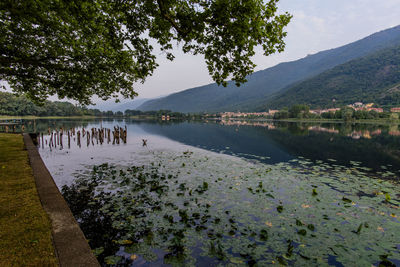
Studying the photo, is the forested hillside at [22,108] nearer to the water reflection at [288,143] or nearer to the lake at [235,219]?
the water reflection at [288,143]

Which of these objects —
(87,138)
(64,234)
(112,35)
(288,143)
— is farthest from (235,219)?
(87,138)

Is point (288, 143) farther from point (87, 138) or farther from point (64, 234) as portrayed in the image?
point (87, 138)

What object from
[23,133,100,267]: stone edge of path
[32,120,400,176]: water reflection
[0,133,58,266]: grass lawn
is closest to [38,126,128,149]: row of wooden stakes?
[32,120,400,176]: water reflection

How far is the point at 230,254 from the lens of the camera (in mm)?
5758

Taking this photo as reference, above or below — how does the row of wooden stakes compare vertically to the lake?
above

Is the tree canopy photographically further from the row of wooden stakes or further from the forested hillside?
the forested hillside

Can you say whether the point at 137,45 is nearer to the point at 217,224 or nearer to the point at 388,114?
the point at 217,224

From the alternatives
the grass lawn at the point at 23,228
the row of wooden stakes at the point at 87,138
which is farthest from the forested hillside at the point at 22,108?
the grass lawn at the point at 23,228

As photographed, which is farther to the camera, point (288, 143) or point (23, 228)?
point (288, 143)

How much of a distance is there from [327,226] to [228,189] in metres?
5.07

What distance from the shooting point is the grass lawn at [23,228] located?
4078mm

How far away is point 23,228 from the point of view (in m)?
5.22

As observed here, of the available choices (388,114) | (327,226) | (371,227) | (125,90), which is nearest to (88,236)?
(327,226)

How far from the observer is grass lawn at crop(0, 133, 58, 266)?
4078 millimetres
